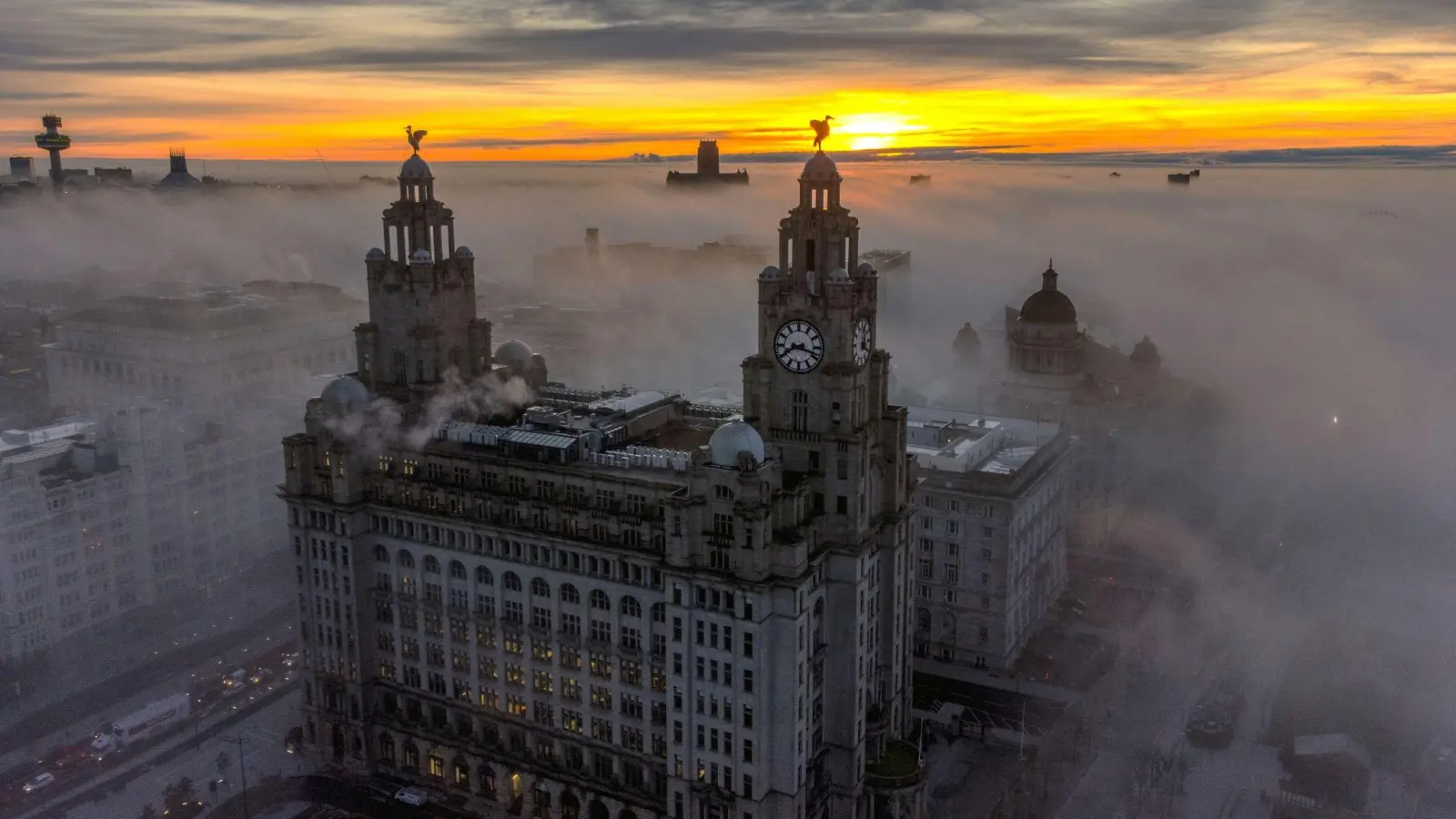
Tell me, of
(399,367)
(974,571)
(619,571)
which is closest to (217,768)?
(399,367)

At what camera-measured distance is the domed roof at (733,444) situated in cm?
9456

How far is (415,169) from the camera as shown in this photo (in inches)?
4830

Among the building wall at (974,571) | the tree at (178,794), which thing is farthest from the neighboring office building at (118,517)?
the building wall at (974,571)

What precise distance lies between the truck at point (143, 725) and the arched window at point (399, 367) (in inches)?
1986

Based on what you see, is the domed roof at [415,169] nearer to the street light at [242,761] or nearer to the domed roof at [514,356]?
the domed roof at [514,356]

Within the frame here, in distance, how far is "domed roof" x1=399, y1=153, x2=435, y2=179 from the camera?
122500 mm

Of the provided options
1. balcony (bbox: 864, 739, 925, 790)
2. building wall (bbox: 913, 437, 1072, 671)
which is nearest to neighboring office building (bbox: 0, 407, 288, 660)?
building wall (bbox: 913, 437, 1072, 671)

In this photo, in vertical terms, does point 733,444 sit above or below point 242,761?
above

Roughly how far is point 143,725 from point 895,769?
89421mm

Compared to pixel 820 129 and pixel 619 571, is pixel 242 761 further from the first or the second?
pixel 820 129

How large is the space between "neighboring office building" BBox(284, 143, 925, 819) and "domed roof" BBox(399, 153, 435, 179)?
0.33m

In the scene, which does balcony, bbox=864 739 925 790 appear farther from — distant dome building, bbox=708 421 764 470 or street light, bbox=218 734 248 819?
street light, bbox=218 734 248 819

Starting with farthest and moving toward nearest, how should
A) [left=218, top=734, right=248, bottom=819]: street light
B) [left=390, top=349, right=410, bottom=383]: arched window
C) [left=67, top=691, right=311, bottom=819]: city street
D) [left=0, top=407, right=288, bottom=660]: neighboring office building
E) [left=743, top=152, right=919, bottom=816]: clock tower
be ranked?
[left=0, top=407, right=288, bottom=660]: neighboring office building → [left=390, top=349, right=410, bottom=383]: arched window → [left=67, top=691, right=311, bottom=819]: city street → [left=218, top=734, right=248, bottom=819]: street light → [left=743, top=152, right=919, bottom=816]: clock tower

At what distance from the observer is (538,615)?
110125 mm
